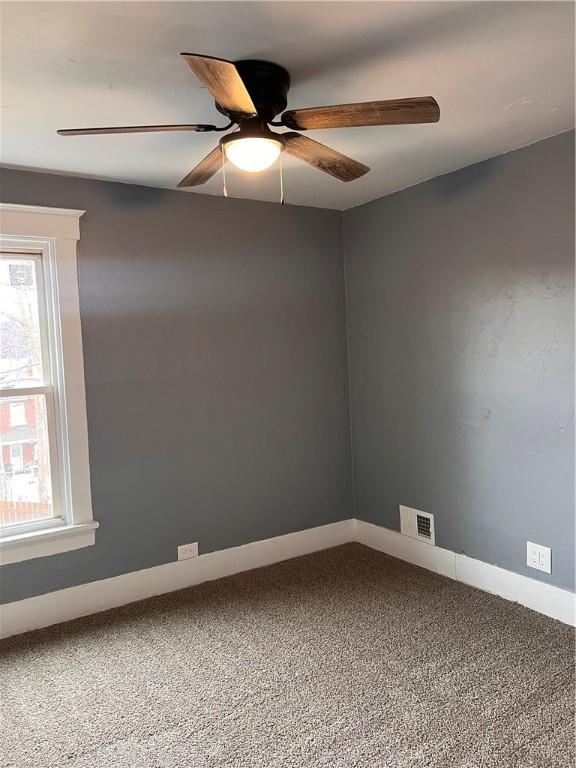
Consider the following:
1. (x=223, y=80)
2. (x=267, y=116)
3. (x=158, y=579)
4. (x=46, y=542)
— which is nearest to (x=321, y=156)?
(x=267, y=116)

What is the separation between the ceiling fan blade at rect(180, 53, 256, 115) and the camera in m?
1.42

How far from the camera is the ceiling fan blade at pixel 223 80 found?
142cm

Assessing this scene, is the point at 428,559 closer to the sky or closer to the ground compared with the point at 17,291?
closer to the ground

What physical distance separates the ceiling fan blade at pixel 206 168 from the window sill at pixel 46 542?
177cm

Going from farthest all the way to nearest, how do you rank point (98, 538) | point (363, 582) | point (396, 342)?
point (396, 342), point (363, 582), point (98, 538)

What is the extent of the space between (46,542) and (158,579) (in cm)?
64

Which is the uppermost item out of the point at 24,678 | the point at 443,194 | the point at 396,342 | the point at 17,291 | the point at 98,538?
the point at 443,194

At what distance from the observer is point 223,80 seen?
1512 millimetres

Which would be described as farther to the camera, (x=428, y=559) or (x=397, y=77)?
(x=428, y=559)

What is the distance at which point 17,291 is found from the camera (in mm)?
2932

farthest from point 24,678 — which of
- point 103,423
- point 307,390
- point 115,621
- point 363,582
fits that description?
point 307,390

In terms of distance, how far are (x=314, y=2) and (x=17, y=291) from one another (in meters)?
2.05

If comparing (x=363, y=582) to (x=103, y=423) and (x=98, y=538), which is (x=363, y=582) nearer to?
(x=98, y=538)

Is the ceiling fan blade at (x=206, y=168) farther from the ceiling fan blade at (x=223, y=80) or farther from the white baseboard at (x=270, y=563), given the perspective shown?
the white baseboard at (x=270, y=563)
